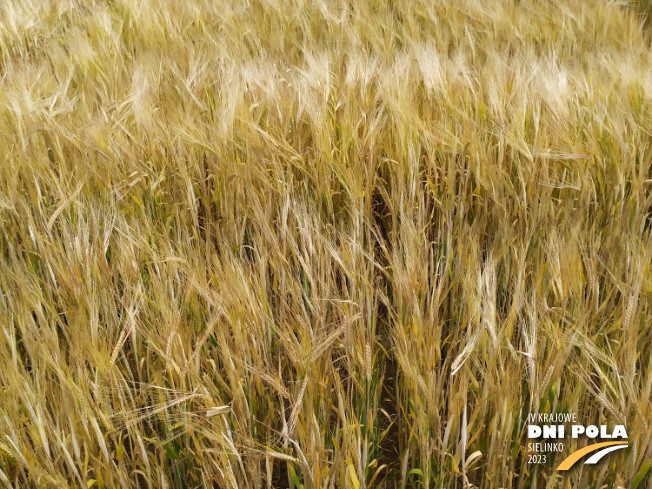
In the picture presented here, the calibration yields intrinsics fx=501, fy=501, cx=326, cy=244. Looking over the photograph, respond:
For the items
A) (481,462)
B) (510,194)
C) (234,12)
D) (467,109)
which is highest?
(234,12)

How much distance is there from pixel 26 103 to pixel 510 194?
1161 mm

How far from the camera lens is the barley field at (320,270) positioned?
62cm

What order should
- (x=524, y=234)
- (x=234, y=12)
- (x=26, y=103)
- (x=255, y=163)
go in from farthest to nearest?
(x=234, y=12)
(x=26, y=103)
(x=255, y=163)
(x=524, y=234)

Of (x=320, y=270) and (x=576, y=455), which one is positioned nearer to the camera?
(x=576, y=455)

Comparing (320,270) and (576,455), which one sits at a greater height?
(320,270)

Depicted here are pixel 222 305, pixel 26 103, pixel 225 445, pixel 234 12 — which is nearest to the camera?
pixel 225 445

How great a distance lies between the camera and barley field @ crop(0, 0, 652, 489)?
24.6 inches

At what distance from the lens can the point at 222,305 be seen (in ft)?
2.24

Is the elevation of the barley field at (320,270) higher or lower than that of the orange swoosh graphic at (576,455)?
higher

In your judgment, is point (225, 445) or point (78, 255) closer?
point (225, 445)

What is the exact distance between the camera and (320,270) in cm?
76

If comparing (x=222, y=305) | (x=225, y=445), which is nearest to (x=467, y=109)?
(x=222, y=305)

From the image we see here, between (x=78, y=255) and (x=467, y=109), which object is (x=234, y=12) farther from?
(x=78, y=255)

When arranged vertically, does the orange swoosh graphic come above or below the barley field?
below
